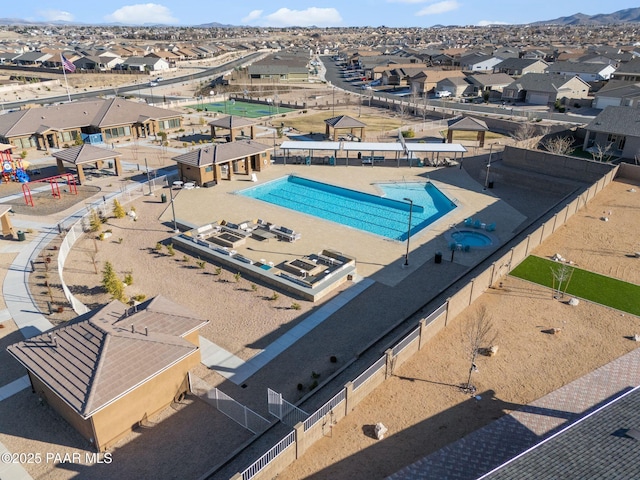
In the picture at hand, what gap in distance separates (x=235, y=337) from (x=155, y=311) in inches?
178

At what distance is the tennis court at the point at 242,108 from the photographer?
7944 centimetres

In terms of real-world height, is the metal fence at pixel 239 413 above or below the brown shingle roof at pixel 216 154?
below

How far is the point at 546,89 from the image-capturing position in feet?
267

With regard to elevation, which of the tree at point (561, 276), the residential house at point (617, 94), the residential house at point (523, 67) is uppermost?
the residential house at point (523, 67)

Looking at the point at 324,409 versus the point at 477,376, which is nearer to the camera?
the point at 324,409

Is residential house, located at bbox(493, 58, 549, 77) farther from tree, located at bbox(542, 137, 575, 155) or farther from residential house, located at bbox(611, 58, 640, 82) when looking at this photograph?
tree, located at bbox(542, 137, 575, 155)

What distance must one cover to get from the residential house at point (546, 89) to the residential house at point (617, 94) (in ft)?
19.7

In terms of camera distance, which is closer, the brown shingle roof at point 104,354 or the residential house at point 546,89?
the brown shingle roof at point 104,354

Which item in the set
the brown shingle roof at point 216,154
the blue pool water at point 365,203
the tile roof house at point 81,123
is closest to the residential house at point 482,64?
the tile roof house at point 81,123

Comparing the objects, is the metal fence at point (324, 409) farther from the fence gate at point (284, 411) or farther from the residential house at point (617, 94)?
the residential house at point (617, 94)

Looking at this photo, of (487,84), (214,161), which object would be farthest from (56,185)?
(487,84)

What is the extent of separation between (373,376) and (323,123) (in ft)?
190

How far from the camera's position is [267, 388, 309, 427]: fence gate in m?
17.1

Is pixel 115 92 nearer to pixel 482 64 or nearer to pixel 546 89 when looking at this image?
pixel 546 89
